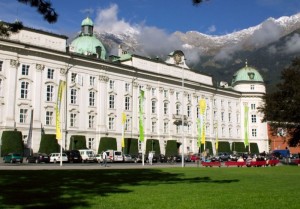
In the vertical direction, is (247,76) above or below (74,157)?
above

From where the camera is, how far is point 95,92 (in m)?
77.5

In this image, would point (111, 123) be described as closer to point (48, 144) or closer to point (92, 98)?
point (92, 98)

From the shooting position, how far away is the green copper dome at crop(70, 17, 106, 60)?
8531 centimetres

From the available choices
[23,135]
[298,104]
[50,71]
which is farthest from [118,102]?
[298,104]

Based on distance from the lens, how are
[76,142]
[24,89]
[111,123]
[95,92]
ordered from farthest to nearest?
[111,123] < [95,92] < [76,142] < [24,89]

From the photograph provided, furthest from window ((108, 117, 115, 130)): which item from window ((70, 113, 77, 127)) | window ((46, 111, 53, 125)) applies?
window ((46, 111, 53, 125))

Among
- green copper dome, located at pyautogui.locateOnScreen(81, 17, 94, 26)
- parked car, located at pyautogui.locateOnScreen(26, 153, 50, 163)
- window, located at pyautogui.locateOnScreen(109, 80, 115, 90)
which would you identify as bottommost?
parked car, located at pyautogui.locateOnScreen(26, 153, 50, 163)

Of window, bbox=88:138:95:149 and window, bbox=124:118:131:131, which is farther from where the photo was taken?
window, bbox=124:118:131:131

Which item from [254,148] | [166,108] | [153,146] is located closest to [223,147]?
[254,148]

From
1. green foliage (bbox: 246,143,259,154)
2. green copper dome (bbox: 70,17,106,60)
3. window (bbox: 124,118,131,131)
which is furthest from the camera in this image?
green foliage (bbox: 246,143,259,154)

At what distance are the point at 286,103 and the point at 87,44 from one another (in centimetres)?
4658

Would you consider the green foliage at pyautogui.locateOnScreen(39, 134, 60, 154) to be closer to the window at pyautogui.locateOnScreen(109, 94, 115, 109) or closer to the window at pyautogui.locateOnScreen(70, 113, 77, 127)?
the window at pyautogui.locateOnScreen(70, 113, 77, 127)

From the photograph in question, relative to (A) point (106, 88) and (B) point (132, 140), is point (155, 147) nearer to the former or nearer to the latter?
(B) point (132, 140)

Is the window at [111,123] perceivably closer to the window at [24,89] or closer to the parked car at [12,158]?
the window at [24,89]
